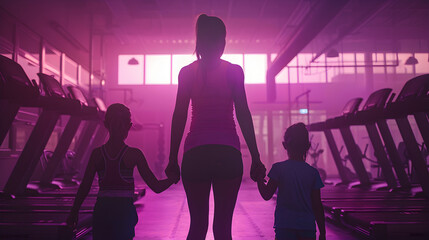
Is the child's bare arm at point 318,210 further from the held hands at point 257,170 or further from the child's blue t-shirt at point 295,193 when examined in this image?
the held hands at point 257,170

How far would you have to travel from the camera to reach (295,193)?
71.4 inches

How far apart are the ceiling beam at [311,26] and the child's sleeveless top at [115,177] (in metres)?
5.16

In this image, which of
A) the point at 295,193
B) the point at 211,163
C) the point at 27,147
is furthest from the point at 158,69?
the point at 211,163

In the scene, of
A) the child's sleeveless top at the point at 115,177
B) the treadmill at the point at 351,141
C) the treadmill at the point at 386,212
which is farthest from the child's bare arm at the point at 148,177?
the treadmill at the point at 351,141

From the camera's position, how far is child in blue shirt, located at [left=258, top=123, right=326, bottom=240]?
5.80 ft

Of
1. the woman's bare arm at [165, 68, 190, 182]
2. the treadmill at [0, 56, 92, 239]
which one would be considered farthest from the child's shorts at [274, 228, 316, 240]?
the treadmill at [0, 56, 92, 239]

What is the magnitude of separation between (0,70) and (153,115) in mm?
9750

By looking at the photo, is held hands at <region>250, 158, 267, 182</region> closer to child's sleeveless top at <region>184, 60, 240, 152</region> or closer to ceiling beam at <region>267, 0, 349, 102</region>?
child's sleeveless top at <region>184, 60, 240, 152</region>

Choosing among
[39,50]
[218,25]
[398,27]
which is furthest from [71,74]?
[218,25]

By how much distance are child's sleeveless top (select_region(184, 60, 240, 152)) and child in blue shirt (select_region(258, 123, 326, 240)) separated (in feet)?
1.14

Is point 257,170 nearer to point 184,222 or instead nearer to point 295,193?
point 295,193

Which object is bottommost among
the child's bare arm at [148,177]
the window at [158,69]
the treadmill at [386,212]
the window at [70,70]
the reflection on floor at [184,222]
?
the reflection on floor at [184,222]

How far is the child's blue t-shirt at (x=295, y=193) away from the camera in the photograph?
5.84ft

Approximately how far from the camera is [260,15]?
408 inches
